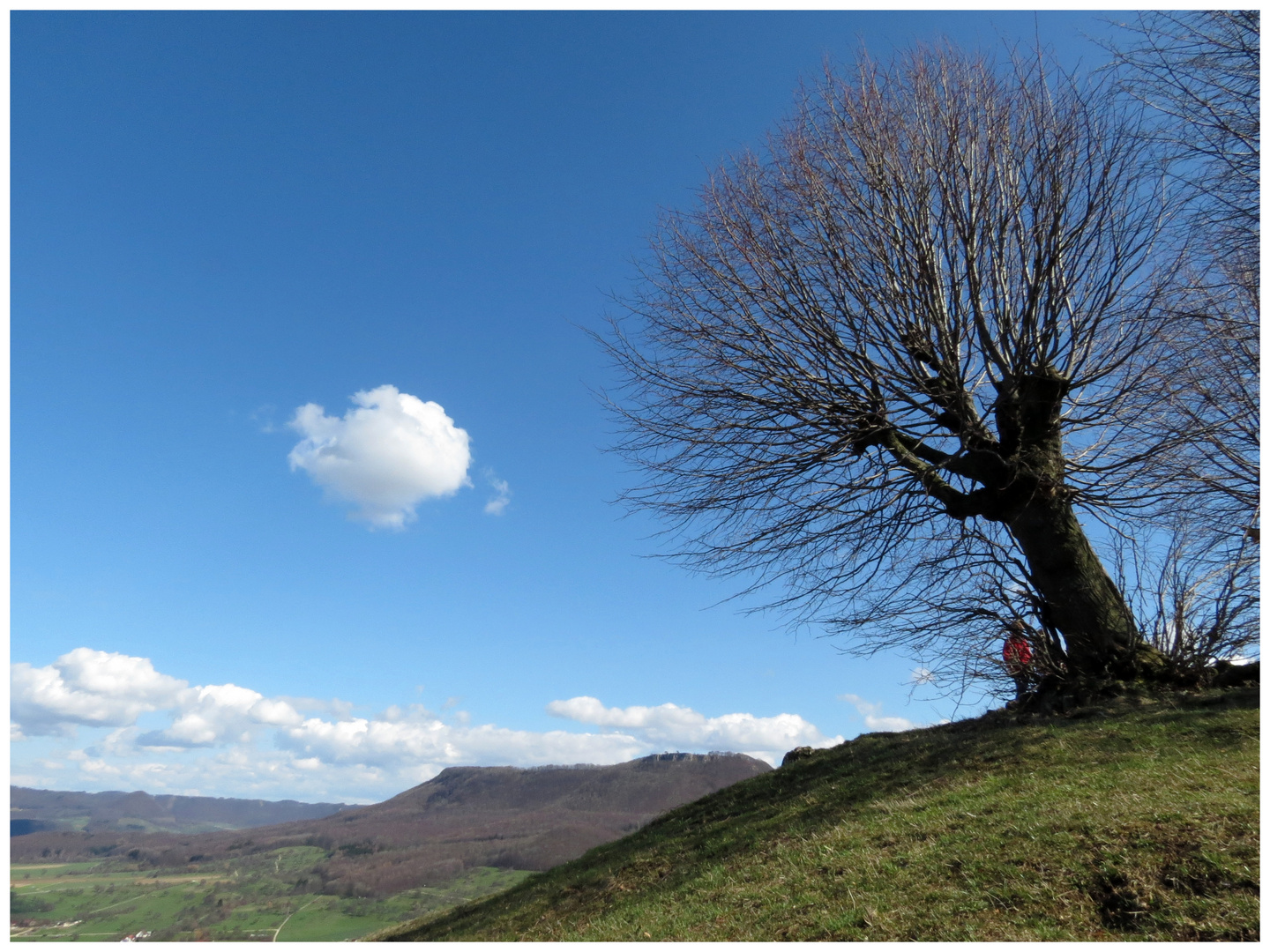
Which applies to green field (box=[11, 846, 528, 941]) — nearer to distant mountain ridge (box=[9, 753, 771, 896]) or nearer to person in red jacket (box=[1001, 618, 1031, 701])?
distant mountain ridge (box=[9, 753, 771, 896])

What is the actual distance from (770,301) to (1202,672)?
715 cm

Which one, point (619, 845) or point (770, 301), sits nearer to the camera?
point (619, 845)

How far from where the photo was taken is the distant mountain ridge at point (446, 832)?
79875mm

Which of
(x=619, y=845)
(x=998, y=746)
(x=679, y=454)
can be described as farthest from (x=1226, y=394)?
(x=619, y=845)

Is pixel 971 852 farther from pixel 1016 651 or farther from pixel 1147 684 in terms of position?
pixel 1016 651

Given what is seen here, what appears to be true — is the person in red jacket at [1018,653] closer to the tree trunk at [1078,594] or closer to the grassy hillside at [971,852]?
the tree trunk at [1078,594]

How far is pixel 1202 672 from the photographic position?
354 inches

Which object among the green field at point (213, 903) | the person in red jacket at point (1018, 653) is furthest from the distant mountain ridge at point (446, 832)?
the person in red jacket at point (1018, 653)

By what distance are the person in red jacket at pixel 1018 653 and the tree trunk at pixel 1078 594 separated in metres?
0.42

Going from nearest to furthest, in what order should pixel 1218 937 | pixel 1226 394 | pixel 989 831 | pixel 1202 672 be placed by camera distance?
pixel 1218 937 → pixel 989 831 → pixel 1202 672 → pixel 1226 394

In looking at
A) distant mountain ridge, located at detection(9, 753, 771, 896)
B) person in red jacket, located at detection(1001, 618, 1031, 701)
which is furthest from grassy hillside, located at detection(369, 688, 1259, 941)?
distant mountain ridge, located at detection(9, 753, 771, 896)

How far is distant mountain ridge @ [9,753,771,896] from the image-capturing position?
79.9 m

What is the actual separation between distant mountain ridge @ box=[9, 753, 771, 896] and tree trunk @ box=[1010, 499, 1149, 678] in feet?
154

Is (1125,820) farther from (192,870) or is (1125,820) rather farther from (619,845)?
(192,870)
